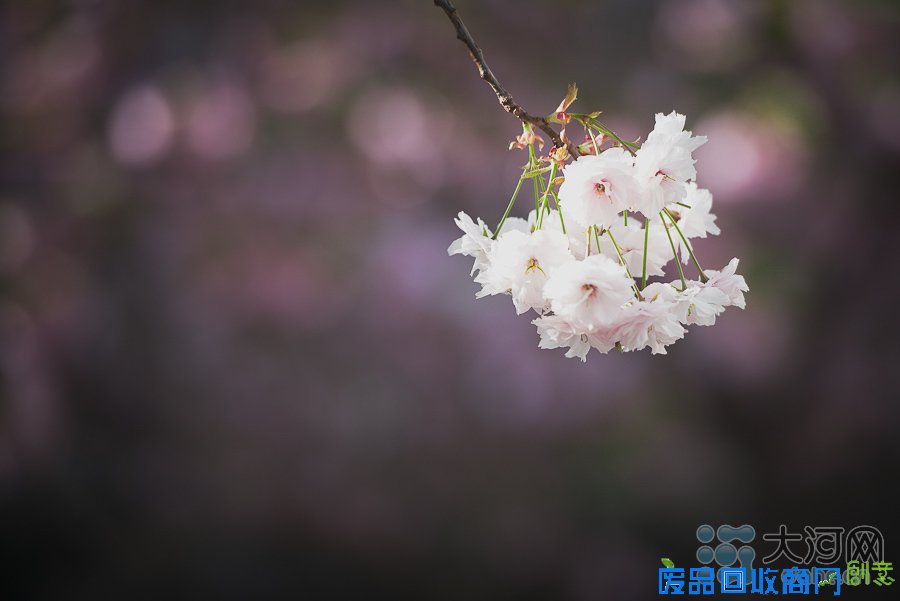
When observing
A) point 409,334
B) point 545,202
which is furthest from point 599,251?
point 409,334

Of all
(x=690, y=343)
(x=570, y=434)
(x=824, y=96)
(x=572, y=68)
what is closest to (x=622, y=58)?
(x=572, y=68)

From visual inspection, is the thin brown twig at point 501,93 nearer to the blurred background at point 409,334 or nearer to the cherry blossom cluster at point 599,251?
the cherry blossom cluster at point 599,251

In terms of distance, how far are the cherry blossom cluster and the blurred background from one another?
3.98ft

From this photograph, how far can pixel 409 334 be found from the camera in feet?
5.86

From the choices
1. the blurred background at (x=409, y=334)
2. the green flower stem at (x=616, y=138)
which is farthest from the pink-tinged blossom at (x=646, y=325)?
the blurred background at (x=409, y=334)

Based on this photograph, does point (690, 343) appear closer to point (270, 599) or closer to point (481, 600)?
point (481, 600)

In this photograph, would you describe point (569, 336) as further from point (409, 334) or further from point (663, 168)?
point (409, 334)

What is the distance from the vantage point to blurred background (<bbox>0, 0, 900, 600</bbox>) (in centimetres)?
175

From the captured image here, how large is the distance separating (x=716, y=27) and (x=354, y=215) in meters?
1.01

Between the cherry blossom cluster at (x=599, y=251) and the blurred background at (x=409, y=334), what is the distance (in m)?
1.21

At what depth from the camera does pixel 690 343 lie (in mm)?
1759

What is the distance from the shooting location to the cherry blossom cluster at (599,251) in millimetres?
461

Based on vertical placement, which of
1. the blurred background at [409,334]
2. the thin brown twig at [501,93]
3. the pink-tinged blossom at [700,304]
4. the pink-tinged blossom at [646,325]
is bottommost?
the pink-tinged blossom at [646,325]

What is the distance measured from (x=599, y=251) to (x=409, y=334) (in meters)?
1.29
